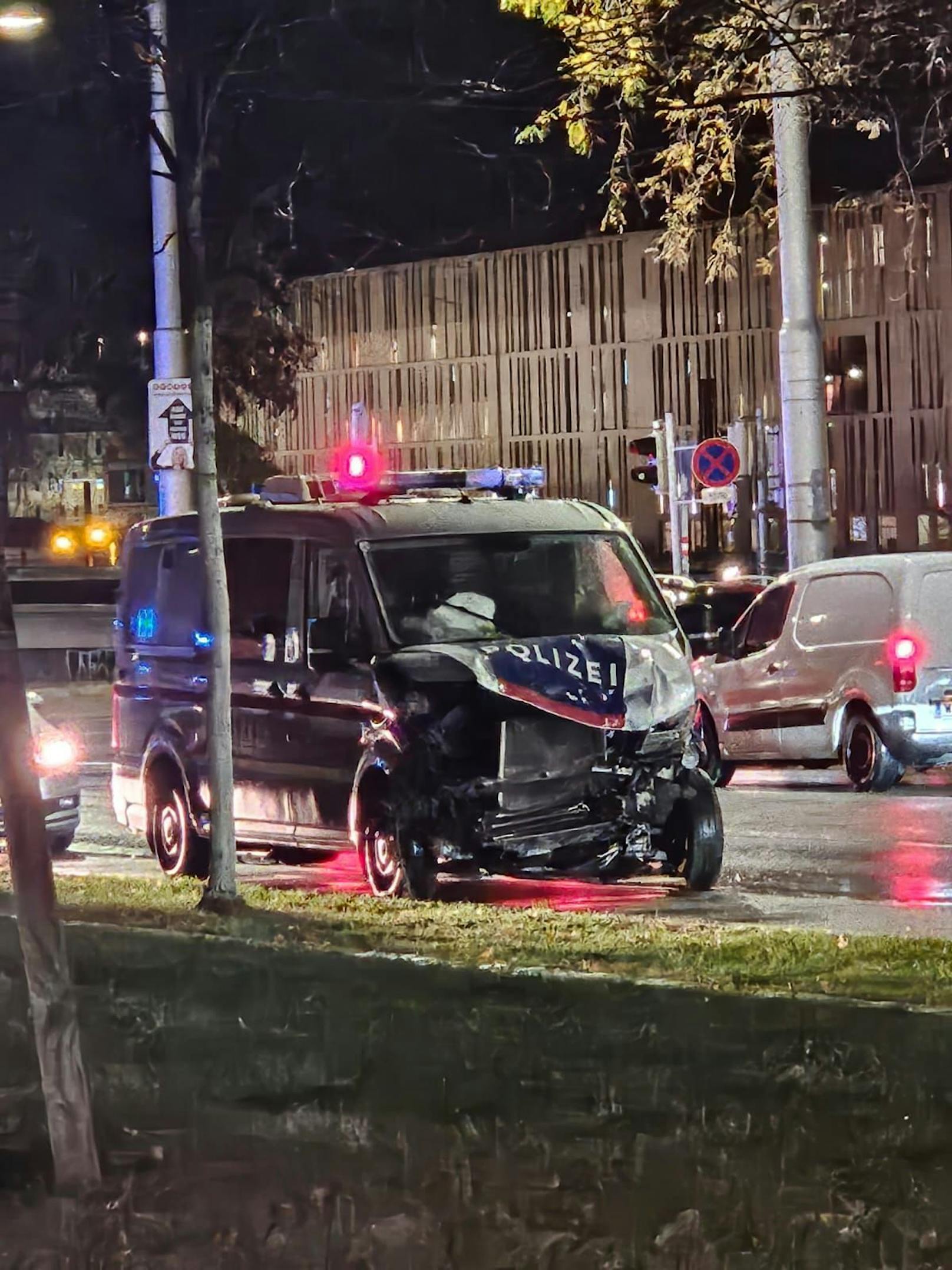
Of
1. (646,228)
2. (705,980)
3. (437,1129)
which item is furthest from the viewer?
(646,228)

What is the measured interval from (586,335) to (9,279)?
45024mm

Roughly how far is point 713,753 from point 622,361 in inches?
2026

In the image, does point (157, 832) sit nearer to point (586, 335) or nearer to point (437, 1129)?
point (437, 1129)

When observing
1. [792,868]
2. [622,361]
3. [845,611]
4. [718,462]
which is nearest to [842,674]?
[845,611]

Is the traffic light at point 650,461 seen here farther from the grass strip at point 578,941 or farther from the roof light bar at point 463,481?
the grass strip at point 578,941

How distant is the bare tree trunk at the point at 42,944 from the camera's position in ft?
20.6

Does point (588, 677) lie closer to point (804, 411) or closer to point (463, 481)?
point (463, 481)

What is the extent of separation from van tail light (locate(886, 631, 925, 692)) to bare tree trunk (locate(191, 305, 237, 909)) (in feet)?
23.2

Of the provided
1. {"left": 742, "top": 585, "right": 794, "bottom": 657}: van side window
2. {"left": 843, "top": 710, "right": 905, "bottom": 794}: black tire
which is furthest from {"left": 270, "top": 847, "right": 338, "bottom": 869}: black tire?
{"left": 742, "top": 585, "right": 794, "bottom": 657}: van side window

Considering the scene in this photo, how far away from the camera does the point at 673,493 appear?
2934 cm

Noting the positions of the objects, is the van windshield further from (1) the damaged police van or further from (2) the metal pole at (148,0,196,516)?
(2) the metal pole at (148,0,196,516)

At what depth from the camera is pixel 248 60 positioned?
426 inches

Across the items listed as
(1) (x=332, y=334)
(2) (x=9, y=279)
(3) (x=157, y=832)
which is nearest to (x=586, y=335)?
(1) (x=332, y=334)

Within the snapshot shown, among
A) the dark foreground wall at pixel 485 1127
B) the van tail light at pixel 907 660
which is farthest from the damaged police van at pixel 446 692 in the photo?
the van tail light at pixel 907 660
